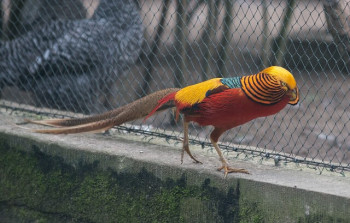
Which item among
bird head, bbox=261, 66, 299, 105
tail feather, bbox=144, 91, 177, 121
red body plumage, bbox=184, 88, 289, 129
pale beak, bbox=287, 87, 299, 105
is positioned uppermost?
tail feather, bbox=144, 91, 177, 121

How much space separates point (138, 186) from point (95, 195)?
0.33m

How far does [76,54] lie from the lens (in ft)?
19.0

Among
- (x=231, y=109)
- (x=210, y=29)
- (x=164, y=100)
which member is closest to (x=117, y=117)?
(x=164, y=100)

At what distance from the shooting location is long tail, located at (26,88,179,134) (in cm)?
350

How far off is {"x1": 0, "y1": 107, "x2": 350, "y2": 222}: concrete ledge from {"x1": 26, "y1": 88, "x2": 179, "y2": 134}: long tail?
12 cm

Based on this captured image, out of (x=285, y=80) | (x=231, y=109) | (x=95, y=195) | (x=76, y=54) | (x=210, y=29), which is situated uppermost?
(x=76, y=54)

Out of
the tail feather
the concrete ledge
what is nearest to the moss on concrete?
the concrete ledge

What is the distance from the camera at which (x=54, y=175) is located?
3803 mm

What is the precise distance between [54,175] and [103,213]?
0.45m

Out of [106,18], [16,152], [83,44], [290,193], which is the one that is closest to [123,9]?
[106,18]

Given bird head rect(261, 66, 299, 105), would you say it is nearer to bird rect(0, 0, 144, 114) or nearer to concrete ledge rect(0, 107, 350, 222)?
concrete ledge rect(0, 107, 350, 222)

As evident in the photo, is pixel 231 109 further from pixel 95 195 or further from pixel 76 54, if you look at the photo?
pixel 76 54

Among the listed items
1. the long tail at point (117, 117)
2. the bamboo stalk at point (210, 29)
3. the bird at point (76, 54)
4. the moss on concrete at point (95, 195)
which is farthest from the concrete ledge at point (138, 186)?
the bird at point (76, 54)

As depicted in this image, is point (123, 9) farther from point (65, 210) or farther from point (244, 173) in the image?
point (244, 173)
